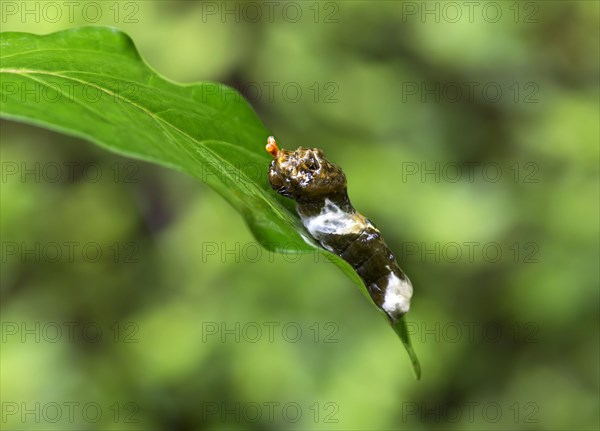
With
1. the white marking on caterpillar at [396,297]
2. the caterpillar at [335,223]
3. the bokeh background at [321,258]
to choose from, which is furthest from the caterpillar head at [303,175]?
the bokeh background at [321,258]

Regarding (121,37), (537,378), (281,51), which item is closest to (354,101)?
(281,51)

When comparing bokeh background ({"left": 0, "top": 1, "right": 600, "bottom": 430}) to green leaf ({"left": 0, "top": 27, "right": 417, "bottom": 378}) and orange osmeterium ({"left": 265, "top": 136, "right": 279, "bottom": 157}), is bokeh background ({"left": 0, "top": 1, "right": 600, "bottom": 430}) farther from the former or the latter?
green leaf ({"left": 0, "top": 27, "right": 417, "bottom": 378})

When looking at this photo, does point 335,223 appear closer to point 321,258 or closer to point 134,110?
point 134,110

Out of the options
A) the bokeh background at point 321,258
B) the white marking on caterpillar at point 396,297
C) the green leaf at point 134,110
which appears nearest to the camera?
the green leaf at point 134,110

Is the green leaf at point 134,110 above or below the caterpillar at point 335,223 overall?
above

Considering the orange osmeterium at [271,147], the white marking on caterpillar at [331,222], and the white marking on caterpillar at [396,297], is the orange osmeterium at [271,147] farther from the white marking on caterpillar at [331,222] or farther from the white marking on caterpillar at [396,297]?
the white marking on caterpillar at [396,297]

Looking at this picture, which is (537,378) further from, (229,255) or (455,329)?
(229,255)
